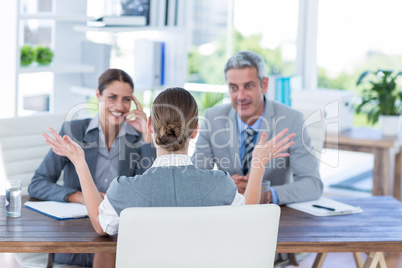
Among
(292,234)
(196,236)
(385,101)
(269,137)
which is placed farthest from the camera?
(385,101)

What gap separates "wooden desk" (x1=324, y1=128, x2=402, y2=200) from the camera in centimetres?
433

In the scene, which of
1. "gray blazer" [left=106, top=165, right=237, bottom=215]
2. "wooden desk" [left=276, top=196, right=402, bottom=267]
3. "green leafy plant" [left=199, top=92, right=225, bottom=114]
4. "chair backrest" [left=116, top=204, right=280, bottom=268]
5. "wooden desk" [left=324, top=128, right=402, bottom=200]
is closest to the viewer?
"chair backrest" [left=116, top=204, right=280, bottom=268]

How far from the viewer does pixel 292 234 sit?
2104 mm

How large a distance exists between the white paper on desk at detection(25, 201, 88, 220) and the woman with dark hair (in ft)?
0.92

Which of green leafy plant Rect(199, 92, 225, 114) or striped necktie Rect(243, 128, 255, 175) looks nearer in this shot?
striped necktie Rect(243, 128, 255, 175)

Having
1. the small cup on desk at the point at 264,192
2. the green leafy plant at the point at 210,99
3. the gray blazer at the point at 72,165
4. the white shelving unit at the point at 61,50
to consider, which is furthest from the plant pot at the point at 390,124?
the small cup on desk at the point at 264,192

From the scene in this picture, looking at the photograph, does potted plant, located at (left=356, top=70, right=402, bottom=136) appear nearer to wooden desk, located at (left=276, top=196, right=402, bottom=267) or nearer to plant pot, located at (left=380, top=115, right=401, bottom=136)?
plant pot, located at (left=380, top=115, right=401, bottom=136)

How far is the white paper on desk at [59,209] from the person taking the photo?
2.21 meters

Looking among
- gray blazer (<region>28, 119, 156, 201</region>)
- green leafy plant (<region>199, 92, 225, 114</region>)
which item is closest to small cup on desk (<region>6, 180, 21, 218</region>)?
gray blazer (<region>28, 119, 156, 201</region>)

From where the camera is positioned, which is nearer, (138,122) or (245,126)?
(138,122)

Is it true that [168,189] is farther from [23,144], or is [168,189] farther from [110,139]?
[23,144]

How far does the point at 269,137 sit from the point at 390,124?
1.88 metres

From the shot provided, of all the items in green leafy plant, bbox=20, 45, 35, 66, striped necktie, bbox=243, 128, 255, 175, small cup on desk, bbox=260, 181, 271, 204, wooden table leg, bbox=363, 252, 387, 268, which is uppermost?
green leafy plant, bbox=20, 45, 35, 66

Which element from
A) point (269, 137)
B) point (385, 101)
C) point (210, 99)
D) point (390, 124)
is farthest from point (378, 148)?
point (269, 137)
